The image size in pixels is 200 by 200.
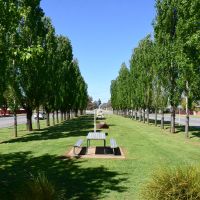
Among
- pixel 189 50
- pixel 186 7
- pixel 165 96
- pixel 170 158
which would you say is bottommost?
pixel 170 158

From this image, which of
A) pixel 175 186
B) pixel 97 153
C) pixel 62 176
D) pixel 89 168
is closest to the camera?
pixel 175 186

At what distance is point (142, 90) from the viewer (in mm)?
49406

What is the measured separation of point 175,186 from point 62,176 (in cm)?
552

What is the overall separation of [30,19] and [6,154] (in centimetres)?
1522

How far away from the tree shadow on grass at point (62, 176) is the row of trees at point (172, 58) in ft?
28.1

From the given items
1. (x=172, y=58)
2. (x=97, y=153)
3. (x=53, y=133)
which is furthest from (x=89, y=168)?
(x=172, y=58)

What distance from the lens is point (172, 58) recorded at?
100 ft

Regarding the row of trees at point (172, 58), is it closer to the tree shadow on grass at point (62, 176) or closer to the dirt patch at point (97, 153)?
the dirt patch at point (97, 153)

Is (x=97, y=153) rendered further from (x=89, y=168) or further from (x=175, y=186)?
(x=175, y=186)

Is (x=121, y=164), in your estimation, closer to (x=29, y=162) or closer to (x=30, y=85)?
(x=29, y=162)

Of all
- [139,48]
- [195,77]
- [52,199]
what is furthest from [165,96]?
[52,199]

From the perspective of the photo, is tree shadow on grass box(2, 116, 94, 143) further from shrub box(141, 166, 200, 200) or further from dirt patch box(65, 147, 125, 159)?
shrub box(141, 166, 200, 200)

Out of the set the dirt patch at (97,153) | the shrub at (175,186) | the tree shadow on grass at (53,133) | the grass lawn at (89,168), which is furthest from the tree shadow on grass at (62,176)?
the tree shadow on grass at (53,133)

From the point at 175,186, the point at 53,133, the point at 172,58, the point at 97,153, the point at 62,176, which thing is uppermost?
the point at 172,58
